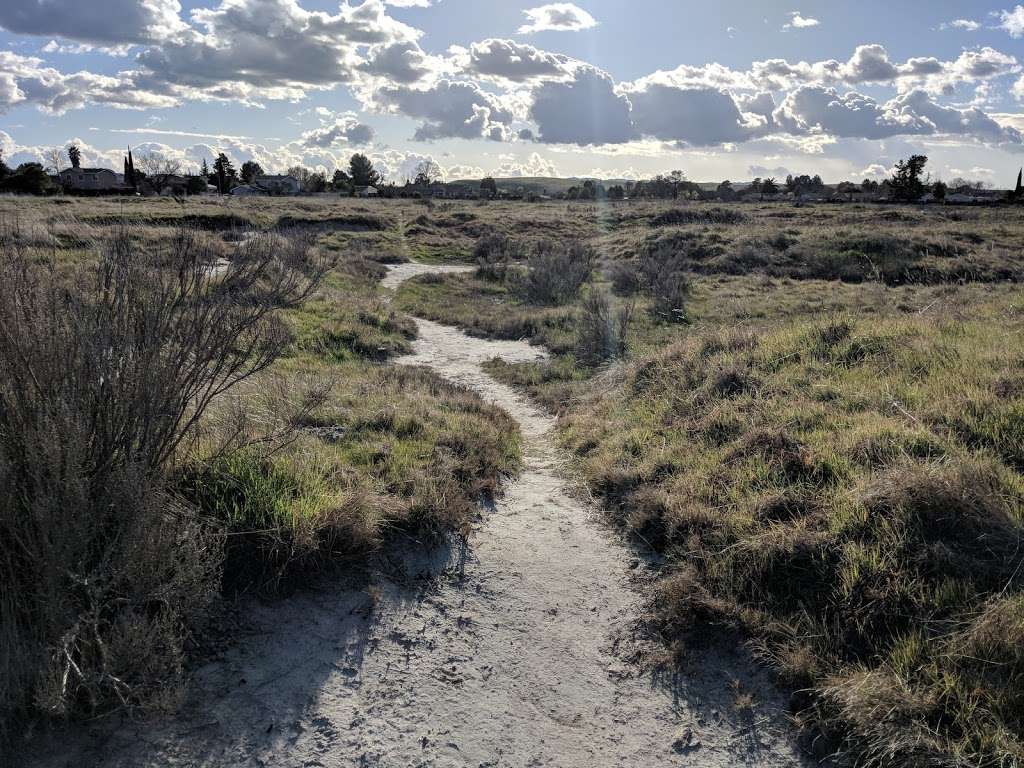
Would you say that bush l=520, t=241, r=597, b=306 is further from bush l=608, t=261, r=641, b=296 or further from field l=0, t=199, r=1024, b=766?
field l=0, t=199, r=1024, b=766

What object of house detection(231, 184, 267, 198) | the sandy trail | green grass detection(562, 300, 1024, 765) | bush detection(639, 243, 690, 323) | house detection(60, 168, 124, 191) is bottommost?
the sandy trail

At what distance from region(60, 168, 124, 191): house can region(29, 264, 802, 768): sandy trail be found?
9241 cm

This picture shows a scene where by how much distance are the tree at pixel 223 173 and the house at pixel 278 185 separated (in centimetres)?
376

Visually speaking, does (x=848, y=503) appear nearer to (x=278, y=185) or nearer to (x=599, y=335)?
(x=599, y=335)

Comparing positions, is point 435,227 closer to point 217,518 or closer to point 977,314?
point 977,314

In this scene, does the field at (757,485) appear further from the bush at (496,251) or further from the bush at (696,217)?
the bush at (696,217)

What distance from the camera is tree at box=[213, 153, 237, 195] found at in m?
85.4

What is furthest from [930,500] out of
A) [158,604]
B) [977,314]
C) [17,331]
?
[977,314]

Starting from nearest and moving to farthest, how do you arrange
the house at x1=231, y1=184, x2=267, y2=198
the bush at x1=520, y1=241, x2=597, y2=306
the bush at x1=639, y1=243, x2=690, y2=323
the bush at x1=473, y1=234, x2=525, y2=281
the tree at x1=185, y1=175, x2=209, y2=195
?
the bush at x1=639, y1=243, x2=690, y2=323, the bush at x1=520, y1=241, x2=597, y2=306, the bush at x1=473, y1=234, x2=525, y2=281, the house at x1=231, y1=184, x2=267, y2=198, the tree at x1=185, y1=175, x2=209, y2=195

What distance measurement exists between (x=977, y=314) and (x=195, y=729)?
1065 cm

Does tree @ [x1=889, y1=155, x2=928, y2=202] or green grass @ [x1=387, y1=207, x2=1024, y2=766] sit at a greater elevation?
tree @ [x1=889, y1=155, x2=928, y2=202]

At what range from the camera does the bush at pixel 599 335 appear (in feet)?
41.3

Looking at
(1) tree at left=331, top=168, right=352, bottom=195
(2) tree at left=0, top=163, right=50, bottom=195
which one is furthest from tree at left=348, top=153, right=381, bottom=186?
(2) tree at left=0, top=163, right=50, bottom=195

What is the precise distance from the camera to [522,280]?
22.4m
